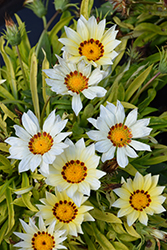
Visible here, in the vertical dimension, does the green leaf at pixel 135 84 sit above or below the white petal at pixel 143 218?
above

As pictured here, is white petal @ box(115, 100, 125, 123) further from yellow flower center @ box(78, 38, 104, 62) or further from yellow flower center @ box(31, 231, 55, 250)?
yellow flower center @ box(31, 231, 55, 250)

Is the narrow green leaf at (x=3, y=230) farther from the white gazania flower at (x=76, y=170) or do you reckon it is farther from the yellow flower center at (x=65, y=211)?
the white gazania flower at (x=76, y=170)

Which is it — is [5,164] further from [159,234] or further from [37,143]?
[159,234]

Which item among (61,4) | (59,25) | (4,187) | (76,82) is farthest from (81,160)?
(59,25)

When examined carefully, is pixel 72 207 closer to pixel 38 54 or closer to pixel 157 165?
pixel 157 165

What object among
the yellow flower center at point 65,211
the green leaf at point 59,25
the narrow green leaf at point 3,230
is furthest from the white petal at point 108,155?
the green leaf at point 59,25

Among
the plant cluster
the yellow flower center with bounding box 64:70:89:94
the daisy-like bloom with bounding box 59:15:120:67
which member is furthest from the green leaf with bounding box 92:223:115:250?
the daisy-like bloom with bounding box 59:15:120:67
